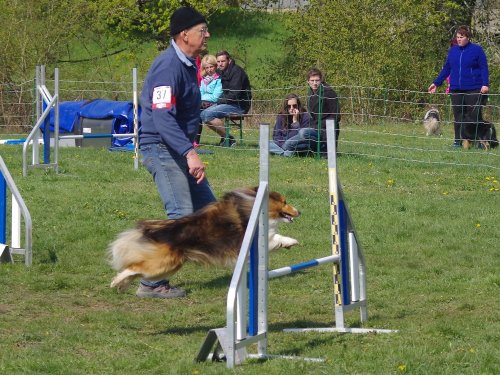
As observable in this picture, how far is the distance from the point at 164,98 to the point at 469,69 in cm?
1031

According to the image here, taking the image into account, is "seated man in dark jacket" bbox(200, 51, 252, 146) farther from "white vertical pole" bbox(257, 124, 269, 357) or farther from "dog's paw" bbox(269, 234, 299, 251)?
"white vertical pole" bbox(257, 124, 269, 357)

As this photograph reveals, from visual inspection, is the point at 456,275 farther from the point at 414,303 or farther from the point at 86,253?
Result: the point at 86,253

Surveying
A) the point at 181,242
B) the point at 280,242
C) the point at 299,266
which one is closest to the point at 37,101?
the point at 280,242

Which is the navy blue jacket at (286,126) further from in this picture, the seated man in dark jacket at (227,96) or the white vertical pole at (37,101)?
the white vertical pole at (37,101)

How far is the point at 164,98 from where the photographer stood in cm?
627

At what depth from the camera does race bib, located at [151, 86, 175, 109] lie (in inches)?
247

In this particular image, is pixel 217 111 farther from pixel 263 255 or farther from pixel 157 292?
pixel 263 255

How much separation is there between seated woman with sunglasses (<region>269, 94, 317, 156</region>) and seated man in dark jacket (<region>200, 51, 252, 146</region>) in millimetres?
1315

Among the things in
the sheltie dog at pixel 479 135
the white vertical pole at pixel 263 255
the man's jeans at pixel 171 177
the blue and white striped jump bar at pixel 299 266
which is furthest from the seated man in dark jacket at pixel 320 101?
the white vertical pole at pixel 263 255

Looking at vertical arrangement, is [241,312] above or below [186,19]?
below

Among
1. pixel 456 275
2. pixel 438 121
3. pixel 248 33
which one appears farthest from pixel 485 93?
pixel 248 33

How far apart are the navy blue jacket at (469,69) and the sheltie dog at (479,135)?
0.65m

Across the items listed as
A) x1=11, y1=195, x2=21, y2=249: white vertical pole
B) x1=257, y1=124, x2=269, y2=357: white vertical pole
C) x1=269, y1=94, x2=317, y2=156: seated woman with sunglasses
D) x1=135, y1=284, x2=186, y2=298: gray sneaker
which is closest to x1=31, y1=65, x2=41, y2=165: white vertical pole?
x1=269, y1=94, x2=317, y2=156: seated woman with sunglasses

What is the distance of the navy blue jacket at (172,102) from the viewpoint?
20.6 ft
